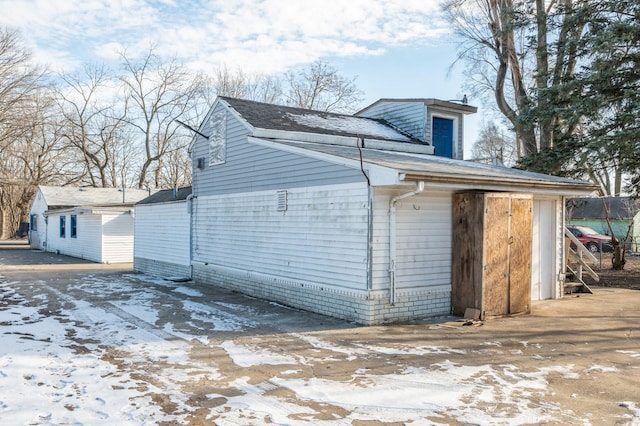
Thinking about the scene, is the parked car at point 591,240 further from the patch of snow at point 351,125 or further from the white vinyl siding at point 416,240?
the white vinyl siding at point 416,240

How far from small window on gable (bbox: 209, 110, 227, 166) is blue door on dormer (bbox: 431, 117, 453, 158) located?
19.9ft

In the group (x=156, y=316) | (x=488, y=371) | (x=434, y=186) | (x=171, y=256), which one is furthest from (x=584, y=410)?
(x=171, y=256)

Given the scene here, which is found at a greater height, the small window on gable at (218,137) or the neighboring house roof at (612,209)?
the small window on gable at (218,137)

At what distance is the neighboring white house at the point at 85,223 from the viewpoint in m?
22.0

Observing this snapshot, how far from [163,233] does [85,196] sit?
58.7 ft

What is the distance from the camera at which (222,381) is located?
5.47 meters

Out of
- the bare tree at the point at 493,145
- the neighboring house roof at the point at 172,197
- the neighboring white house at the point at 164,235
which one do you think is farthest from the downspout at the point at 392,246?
the bare tree at the point at 493,145

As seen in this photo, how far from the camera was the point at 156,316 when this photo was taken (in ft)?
30.1

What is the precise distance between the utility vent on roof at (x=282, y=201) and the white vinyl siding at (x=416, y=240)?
8.85 ft

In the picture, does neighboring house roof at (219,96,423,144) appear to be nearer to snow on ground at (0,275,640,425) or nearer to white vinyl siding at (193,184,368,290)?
white vinyl siding at (193,184,368,290)

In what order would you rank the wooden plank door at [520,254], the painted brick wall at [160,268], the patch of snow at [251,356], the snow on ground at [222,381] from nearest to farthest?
1. the snow on ground at [222,381]
2. the patch of snow at [251,356]
3. the wooden plank door at [520,254]
4. the painted brick wall at [160,268]

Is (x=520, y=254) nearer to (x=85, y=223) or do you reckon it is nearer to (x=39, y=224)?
(x=85, y=223)

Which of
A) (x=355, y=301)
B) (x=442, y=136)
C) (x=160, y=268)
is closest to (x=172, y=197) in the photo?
(x=160, y=268)

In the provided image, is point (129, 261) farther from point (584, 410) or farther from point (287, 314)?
point (584, 410)
